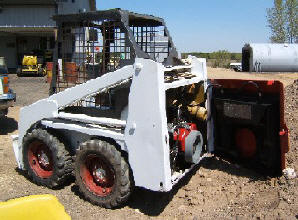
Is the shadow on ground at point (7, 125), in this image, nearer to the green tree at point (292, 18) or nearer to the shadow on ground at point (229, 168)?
the shadow on ground at point (229, 168)

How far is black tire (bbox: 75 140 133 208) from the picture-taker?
13.6 ft

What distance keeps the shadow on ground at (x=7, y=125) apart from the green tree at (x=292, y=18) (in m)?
40.3

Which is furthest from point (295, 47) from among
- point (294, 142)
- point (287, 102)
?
point (294, 142)

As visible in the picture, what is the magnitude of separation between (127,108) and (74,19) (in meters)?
1.48

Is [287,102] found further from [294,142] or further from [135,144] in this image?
[135,144]

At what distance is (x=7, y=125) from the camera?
29.1ft

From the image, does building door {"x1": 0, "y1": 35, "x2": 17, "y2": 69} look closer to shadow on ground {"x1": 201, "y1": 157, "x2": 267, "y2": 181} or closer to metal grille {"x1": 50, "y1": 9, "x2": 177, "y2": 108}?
metal grille {"x1": 50, "y1": 9, "x2": 177, "y2": 108}

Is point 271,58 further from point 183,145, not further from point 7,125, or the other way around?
point 183,145

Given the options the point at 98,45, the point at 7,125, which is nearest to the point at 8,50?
the point at 7,125

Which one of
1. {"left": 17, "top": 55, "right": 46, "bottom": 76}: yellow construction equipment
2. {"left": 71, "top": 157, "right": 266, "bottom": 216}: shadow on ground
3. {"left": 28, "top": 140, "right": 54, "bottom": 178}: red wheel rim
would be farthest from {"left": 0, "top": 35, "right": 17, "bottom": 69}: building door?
{"left": 71, "top": 157, "right": 266, "bottom": 216}: shadow on ground

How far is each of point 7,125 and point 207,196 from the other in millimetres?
6076

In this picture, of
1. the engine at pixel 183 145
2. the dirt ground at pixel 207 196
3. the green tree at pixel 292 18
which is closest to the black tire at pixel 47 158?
the dirt ground at pixel 207 196

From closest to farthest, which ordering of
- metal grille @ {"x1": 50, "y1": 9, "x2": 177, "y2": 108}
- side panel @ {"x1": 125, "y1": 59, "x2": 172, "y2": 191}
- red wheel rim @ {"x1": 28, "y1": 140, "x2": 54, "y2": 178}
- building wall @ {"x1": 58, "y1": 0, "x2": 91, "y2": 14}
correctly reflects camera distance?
side panel @ {"x1": 125, "y1": 59, "x2": 172, "y2": 191}
metal grille @ {"x1": 50, "y1": 9, "x2": 177, "y2": 108}
red wheel rim @ {"x1": 28, "y1": 140, "x2": 54, "y2": 178}
building wall @ {"x1": 58, "y1": 0, "x2": 91, "y2": 14}

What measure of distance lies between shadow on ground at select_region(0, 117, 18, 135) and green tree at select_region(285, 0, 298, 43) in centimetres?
4029
